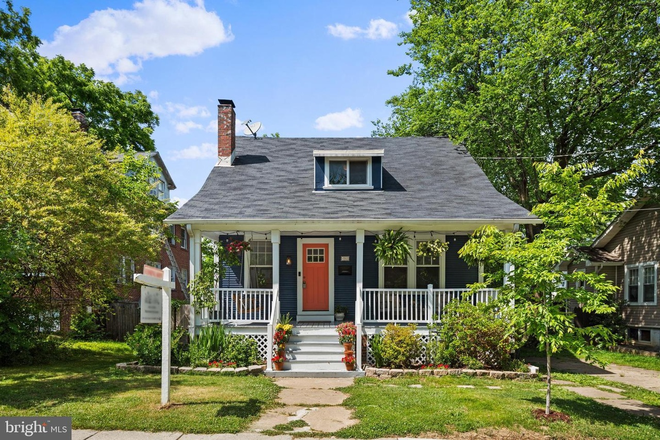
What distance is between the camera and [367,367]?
10469 millimetres

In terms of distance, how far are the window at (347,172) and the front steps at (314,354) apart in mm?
4236

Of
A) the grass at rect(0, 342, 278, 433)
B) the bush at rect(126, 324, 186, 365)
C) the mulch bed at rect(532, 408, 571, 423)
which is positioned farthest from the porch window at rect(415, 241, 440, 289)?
the bush at rect(126, 324, 186, 365)

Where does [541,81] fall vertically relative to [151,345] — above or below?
above

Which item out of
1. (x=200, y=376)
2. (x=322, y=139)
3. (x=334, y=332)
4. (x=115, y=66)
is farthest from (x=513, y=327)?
(x=115, y=66)

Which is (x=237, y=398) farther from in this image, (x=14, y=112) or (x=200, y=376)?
(x=14, y=112)

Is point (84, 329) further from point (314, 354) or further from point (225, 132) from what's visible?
point (314, 354)

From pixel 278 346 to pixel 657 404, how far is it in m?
7.39

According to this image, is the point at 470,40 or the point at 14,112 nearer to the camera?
the point at 14,112

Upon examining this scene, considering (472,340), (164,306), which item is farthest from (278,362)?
(472,340)

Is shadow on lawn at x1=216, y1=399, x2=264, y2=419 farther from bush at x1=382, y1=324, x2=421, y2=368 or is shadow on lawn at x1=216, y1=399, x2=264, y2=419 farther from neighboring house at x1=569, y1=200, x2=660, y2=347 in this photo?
neighboring house at x1=569, y1=200, x2=660, y2=347

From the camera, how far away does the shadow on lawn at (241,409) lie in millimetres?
6770

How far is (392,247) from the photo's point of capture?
11633mm

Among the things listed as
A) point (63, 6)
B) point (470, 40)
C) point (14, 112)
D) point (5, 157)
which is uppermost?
point (470, 40)

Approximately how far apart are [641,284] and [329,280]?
1279 cm
